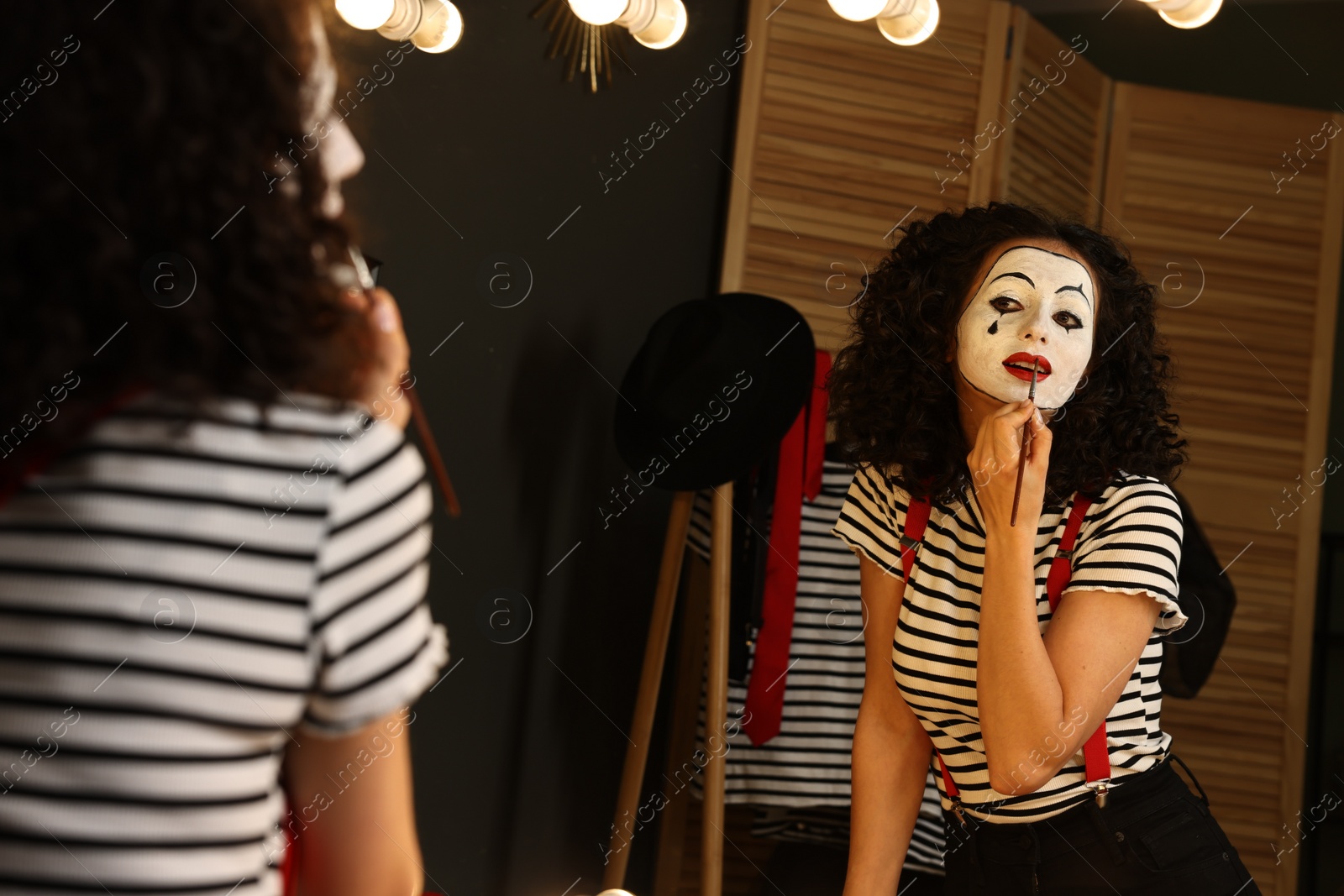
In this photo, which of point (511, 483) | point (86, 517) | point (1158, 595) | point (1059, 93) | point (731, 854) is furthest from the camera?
point (1059, 93)

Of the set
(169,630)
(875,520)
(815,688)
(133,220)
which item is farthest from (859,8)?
(169,630)

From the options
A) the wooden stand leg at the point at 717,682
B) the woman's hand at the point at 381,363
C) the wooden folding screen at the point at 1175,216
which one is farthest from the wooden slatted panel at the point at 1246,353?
the woman's hand at the point at 381,363

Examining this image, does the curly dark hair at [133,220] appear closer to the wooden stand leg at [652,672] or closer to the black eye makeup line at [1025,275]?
the black eye makeup line at [1025,275]

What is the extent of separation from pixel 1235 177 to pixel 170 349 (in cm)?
293

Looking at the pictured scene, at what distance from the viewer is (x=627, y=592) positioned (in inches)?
102

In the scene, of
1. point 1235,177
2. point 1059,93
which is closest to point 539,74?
point 1059,93

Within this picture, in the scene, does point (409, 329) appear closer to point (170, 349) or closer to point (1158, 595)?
point (1158, 595)

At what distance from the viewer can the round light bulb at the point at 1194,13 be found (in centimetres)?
184

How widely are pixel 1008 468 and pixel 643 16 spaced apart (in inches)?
42.0

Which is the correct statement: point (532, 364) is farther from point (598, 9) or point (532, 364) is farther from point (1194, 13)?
point (1194, 13)

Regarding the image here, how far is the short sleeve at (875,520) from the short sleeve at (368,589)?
92 cm

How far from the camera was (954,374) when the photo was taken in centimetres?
151

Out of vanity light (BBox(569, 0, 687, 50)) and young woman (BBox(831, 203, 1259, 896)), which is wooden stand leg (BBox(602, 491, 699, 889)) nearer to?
young woman (BBox(831, 203, 1259, 896))

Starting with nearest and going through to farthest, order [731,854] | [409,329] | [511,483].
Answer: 1. [409,329]
2. [511,483]
3. [731,854]
